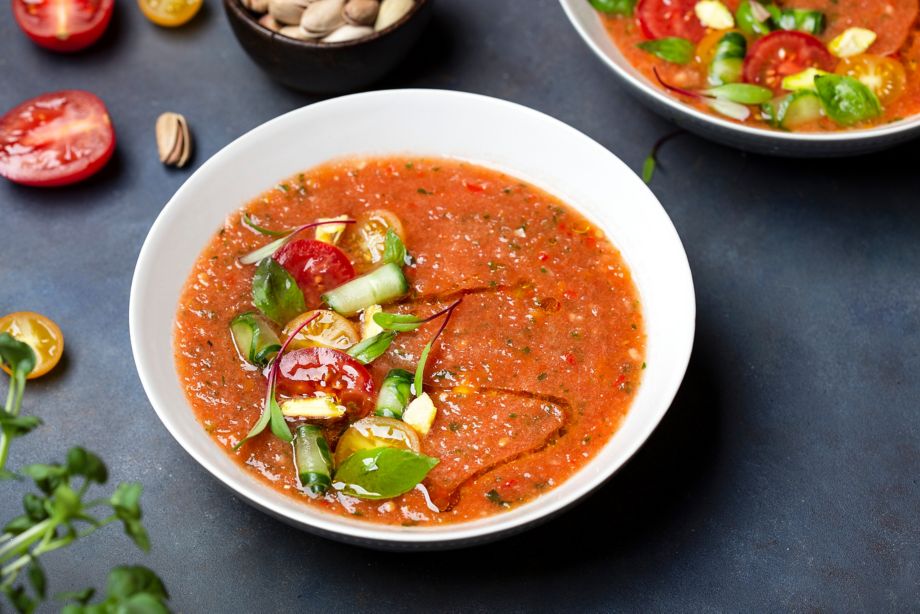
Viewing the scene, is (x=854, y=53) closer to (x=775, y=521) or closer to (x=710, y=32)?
(x=710, y=32)

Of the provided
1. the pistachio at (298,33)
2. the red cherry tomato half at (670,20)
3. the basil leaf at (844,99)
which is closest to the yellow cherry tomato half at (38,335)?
the pistachio at (298,33)

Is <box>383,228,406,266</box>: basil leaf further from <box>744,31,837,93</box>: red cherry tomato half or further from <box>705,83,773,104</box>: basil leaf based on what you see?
<box>744,31,837,93</box>: red cherry tomato half

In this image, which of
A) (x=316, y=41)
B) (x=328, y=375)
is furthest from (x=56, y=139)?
(x=328, y=375)

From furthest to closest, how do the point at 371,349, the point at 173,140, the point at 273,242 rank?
the point at 173,140 < the point at 273,242 < the point at 371,349

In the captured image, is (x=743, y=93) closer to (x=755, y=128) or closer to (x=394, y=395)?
(x=755, y=128)

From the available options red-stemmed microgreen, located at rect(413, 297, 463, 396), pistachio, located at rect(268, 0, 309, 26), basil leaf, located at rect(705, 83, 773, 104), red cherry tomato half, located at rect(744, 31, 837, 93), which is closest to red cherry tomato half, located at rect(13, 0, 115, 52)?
pistachio, located at rect(268, 0, 309, 26)
